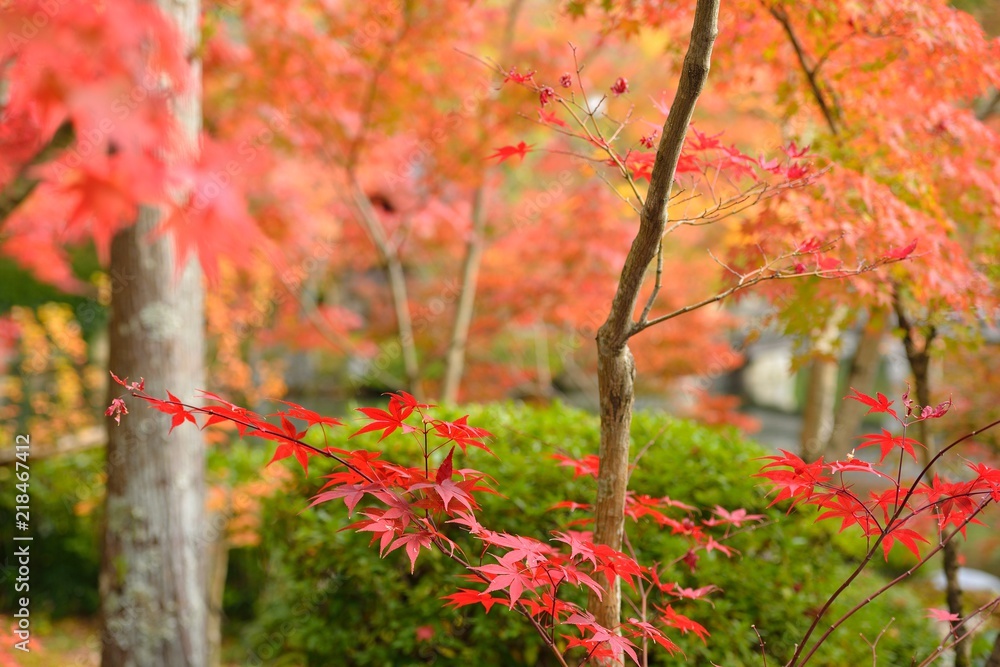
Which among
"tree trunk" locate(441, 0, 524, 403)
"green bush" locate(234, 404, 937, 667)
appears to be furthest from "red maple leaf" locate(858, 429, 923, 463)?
"tree trunk" locate(441, 0, 524, 403)

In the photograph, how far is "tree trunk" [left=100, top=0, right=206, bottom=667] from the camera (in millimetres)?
3340

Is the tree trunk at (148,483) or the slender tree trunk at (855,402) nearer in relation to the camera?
the tree trunk at (148,483)

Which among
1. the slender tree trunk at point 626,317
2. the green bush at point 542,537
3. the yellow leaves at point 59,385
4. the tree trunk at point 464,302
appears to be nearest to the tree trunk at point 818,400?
the green bush at point 542,537

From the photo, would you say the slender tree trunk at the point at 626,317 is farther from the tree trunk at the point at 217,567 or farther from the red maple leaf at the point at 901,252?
the tree trunk at the point at 217,567

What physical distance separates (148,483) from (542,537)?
1.99 metres

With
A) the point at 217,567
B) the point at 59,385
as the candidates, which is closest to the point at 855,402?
the point at 217,567

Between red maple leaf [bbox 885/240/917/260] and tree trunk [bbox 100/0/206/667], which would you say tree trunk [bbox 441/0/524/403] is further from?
red maple leaf [bbox 885/240/917/260]

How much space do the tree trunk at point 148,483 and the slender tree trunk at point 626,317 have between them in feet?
8.13

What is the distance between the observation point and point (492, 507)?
106 inches

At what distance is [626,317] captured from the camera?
1.58m

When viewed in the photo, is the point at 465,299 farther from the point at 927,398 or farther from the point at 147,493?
the point at 927,398

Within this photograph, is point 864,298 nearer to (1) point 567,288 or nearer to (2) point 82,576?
(1) point 567,288

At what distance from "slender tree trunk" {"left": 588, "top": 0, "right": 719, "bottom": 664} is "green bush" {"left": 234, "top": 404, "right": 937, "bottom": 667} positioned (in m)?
0.77

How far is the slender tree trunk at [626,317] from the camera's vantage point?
1442mm
